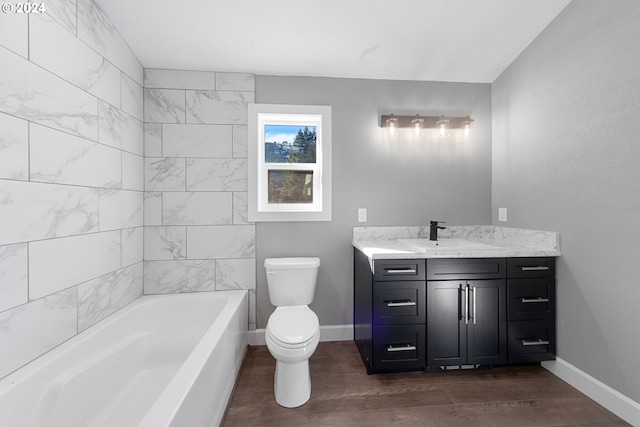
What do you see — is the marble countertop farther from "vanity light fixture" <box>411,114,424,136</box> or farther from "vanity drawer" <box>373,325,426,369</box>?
"vanity light fixture" <box>411,114,424,136</box>

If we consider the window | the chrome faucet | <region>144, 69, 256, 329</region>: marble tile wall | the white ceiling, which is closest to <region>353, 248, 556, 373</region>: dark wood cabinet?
the chrome faucet

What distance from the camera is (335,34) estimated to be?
75.0 inches

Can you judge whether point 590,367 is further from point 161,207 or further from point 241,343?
point 161,207

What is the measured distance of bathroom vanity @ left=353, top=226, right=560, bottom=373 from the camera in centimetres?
181

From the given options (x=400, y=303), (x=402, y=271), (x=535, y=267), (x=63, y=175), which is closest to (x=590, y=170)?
(x=535, y=267)

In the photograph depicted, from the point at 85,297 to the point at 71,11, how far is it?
1.58 metres

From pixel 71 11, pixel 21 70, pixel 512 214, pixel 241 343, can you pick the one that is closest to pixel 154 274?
pixel 241 343

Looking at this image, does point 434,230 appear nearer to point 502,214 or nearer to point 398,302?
point 502,214

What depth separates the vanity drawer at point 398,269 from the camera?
1.81 metres

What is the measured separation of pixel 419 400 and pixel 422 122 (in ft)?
6.85

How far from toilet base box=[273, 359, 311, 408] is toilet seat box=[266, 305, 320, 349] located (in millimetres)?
173

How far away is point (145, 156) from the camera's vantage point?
2.16 meters

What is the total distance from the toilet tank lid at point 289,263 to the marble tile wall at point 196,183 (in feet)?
0.93

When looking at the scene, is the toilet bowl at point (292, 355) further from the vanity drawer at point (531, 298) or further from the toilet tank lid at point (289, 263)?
the vanity drawer at point (531, 298)
